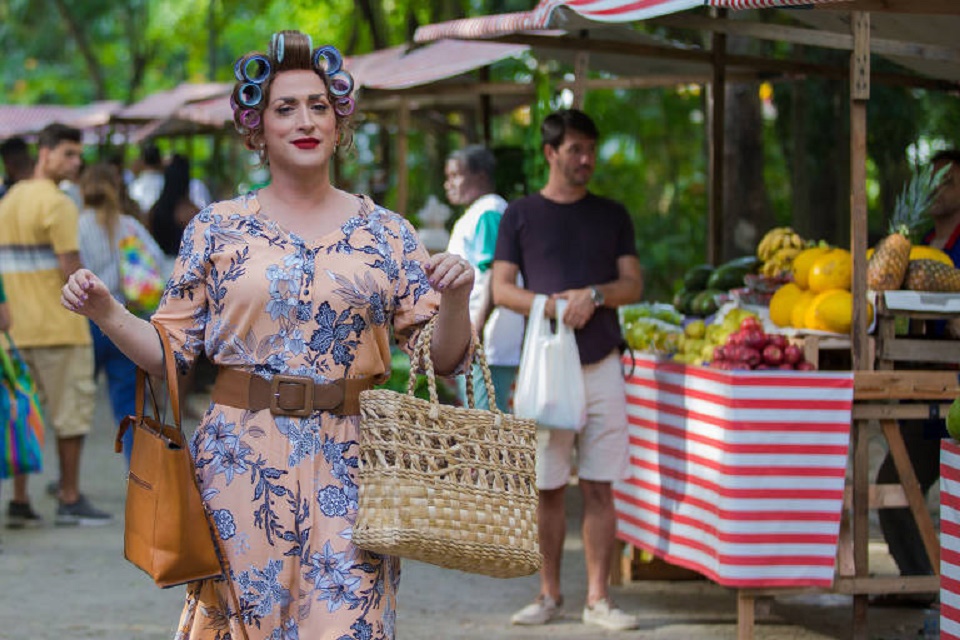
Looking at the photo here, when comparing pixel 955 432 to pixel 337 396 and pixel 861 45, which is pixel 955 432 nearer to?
pixel 861 45

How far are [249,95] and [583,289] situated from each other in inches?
113

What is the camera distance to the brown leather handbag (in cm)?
349

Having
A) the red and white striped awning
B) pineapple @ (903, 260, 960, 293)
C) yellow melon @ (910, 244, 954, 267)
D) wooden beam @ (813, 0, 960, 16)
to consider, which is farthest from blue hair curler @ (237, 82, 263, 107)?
yellow melon @ (910, 244, 954, 267)

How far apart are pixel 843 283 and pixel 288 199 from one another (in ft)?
10.0

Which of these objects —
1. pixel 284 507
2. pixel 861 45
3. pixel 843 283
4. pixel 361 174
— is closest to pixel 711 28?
pixel 861 45

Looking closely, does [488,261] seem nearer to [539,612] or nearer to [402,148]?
[539,612]

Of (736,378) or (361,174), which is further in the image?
(361,174)

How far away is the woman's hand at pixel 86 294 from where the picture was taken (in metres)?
3.48

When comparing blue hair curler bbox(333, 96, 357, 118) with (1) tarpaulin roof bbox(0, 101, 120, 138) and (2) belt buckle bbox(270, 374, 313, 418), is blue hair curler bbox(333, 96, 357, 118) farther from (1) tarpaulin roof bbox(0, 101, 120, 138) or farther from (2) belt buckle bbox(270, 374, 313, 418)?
(1) tarpaulin roof bbox(0, 101, 120, 138)

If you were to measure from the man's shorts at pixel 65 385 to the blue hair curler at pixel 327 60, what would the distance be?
5.46 meters

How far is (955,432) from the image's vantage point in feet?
15.6

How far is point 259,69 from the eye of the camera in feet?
12.6

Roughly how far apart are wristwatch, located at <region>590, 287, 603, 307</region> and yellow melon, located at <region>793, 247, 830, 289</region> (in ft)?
2.78

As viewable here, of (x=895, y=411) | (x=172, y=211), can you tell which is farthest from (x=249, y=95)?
(x=172, y=211)
